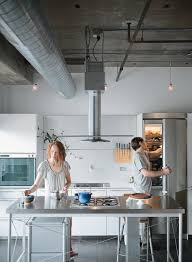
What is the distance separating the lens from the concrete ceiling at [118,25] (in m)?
3.22

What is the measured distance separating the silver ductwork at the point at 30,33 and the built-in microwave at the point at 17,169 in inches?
80.3

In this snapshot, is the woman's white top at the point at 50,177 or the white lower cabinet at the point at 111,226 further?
the white lower cabinet at the point at 111,226

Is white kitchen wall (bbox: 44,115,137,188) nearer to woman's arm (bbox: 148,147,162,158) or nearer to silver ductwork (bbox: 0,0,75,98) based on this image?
woman's arm (bbox: 148,147,162,158)

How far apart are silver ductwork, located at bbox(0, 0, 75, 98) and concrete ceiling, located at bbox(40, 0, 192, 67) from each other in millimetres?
217

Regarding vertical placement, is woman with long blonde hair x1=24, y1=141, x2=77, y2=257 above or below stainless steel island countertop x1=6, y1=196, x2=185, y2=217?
above

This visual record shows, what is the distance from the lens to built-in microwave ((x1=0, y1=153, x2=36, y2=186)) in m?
5.31

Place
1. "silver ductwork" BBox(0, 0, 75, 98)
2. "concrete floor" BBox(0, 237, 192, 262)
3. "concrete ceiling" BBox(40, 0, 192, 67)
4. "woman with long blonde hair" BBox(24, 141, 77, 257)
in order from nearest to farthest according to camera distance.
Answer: "silver ductwork" BBox(0, 0, 75, 98) < "concrete ceiling" BBox(40, 0, 192, 67) < "woman with long blonde hair" BBox(24, 141, 77, 257) < "concrete floor" BBox(0, 237, 192, 262)

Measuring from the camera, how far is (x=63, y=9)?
131 inches

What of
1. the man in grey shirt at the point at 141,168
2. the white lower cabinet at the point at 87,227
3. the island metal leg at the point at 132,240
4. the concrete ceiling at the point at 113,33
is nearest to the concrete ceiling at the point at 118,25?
the concrete ceiling at the point at 113,33

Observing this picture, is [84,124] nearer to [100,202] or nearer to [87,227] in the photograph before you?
[87,227]

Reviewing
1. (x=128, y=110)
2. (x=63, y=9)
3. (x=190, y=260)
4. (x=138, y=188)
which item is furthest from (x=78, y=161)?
(x=63, y=9)

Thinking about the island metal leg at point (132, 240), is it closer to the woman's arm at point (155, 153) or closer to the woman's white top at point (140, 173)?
the woman's white top at point (140, 173)

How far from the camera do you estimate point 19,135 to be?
17.4ft

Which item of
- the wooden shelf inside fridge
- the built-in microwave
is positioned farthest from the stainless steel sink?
the built-in microwave
